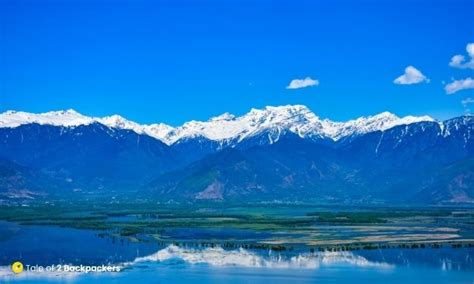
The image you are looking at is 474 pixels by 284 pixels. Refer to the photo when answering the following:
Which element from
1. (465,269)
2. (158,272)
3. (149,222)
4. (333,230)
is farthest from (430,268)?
(149,222)

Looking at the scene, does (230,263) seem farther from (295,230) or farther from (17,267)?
(295,230)

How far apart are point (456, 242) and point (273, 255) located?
85.6 feet


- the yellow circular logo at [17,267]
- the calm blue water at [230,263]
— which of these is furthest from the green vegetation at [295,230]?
the yellow circular logo at [17,267]

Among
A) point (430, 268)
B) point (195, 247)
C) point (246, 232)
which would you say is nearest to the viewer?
point (430, 268)

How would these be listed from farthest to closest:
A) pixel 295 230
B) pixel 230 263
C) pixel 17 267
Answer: pixel 295 230 < pixel 230 263 < pixel 17 267

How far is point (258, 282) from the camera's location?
214 feet

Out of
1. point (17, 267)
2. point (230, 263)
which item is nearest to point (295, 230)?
point (230, 263)

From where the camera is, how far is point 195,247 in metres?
93.6

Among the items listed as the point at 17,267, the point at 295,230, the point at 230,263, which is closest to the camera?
the point at 17,267

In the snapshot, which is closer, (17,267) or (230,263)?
(17,267)

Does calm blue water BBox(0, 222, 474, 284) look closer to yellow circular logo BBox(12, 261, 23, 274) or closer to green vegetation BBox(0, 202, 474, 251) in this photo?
yellow circular logo BBox(12, 261, 23, 274)

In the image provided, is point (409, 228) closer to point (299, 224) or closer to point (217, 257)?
point (299, 224)

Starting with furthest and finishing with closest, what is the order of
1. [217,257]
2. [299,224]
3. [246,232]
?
1. [299,224]
2. [246,232]
3. [217,257]

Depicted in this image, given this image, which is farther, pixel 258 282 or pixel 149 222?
pixel 149 222
